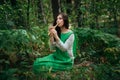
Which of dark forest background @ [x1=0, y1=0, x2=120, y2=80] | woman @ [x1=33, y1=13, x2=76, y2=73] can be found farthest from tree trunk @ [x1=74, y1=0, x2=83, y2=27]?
woman @ [x1=33, y1=13, x2=76, y2=73]

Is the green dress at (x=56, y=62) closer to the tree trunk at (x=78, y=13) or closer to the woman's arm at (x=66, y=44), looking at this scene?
the woman's arm at (x=66, y=44)

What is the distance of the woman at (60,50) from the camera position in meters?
6.13

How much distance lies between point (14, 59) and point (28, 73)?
0.40 meters

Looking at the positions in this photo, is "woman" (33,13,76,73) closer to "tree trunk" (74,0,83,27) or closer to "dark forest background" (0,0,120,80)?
"dark forest background" (0,0,120,80)

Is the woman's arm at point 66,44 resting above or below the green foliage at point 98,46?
above

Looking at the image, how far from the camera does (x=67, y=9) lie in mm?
12250

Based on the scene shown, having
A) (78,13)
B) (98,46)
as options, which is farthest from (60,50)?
(78,13)

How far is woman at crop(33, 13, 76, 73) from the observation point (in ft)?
20.1

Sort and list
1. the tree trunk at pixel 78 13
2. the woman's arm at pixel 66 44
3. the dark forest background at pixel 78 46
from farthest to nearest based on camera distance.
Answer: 1. the tree trunk at pixel 78 13
2. the woman's arm at pixel 66 44
3. the dark forest background at pixel 78 46

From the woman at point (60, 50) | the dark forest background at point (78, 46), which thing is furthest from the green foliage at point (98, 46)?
the woman at point (60, 50)

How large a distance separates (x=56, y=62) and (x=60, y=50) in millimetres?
260

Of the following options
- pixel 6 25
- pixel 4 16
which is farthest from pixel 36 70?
pixel 4 16

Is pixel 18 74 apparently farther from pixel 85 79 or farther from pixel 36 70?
pixel 85 79

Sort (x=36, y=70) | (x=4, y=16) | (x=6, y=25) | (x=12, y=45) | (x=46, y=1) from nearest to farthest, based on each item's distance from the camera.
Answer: (x=12, y=45), (x=36, y=70), (x=6, y=25), (x=4, y=16), (x=46, y=1)
